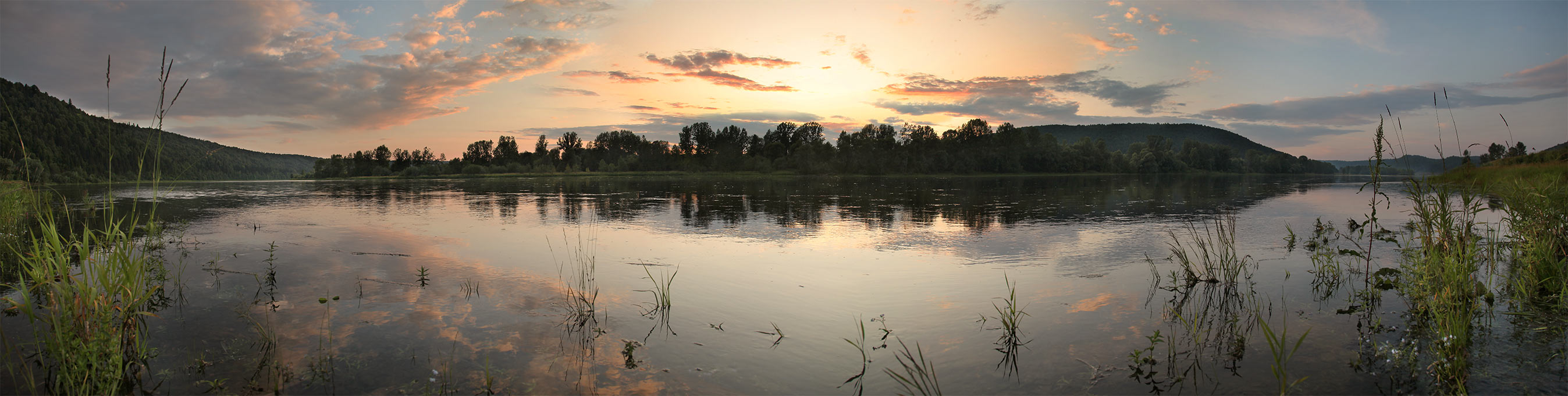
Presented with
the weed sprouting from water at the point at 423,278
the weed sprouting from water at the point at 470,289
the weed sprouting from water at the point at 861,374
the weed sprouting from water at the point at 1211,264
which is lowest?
the weed sprouting from water at the point at 861,374

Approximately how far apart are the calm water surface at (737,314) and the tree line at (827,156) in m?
107

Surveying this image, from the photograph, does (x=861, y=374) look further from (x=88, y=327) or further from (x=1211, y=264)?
(x=1211, y=264)

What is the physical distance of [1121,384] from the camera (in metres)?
5.38

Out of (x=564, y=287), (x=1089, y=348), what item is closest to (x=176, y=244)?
(x=564, y=287)

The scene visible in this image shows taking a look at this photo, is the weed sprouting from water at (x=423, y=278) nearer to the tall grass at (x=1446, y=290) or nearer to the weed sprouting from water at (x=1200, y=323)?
the weed sprouting from water at (x=1200, y=323)

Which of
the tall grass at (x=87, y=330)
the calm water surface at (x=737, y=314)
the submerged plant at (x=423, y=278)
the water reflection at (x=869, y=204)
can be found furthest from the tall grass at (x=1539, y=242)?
the submerged plant at (x=423, y=278)

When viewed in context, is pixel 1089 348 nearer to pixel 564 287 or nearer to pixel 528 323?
pixel 528 323

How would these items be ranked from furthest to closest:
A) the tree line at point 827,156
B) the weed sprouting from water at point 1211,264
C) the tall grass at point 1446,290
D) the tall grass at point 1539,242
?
the tree line at point 827,156 → the weed sprouting from water at point 1211,264 → the tall grass at point 1539,242 → the tall grass at point 1446,290

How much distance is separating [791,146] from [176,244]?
128 meters

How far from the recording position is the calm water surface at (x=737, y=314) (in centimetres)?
552

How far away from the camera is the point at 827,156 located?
410 ft

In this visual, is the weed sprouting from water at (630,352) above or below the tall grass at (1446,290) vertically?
below

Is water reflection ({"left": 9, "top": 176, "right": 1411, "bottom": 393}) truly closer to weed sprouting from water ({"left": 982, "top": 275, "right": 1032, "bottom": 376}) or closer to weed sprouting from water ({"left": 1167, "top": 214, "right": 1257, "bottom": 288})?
weed sprouting from water ({"left": 982, "top": 275, "right": 1032, "bottom": 376})

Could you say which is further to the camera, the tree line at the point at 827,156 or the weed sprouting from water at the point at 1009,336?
the tree line at the point at 827,156
